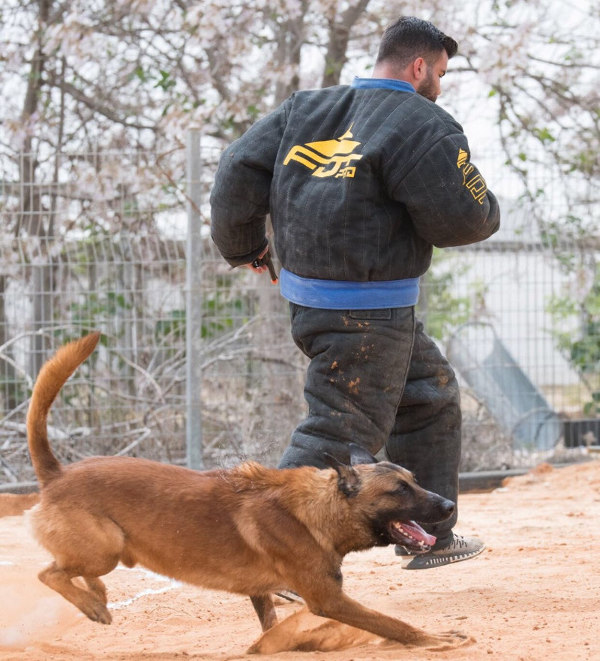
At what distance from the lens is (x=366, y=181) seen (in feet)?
12.7

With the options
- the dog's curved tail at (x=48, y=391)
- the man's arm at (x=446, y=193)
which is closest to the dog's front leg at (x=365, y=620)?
the dog's curved tail at (x=48, y=391)

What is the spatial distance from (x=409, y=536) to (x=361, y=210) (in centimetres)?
128

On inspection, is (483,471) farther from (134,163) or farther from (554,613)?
(554,613)

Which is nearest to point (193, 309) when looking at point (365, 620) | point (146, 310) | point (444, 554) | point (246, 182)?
point (146, 310)

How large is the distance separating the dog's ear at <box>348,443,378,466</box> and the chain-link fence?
11.6ft

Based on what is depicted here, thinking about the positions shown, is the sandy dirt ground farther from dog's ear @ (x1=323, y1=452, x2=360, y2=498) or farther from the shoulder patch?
the shoulder patch

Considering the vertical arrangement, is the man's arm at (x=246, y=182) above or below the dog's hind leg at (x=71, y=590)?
above

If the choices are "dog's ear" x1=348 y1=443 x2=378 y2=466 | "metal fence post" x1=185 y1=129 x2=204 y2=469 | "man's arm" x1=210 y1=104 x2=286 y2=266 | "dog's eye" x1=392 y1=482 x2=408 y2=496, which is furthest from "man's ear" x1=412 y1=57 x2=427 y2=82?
"metal fence post" x1=185 y1=129 x2=204 y2=469

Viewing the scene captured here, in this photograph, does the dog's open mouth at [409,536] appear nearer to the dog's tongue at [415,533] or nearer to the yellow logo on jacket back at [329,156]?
the dog's tongue at [415,533]

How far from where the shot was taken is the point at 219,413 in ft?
26.1

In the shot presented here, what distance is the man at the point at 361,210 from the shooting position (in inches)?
152

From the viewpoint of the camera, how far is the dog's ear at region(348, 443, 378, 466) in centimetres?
371

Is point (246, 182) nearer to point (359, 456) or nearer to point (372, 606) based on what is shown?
point (359, 456)

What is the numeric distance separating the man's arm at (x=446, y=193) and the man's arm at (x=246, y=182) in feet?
2.10
